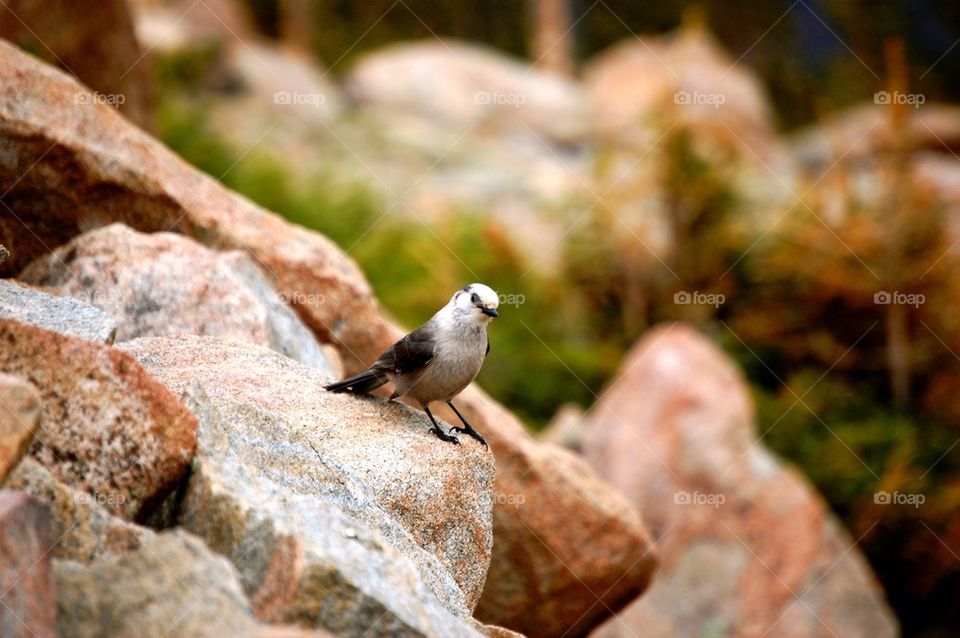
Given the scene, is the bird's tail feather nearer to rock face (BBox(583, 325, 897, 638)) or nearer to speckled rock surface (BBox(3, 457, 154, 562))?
speckled rock surface (BBox(3, 457, 154, 562))

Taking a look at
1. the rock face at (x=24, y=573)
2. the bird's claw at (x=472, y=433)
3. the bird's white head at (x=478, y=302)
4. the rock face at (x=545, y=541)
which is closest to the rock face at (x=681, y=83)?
the rock face at (x=545, y=541)

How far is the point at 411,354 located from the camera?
222 inches

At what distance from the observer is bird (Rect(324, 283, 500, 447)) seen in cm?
561

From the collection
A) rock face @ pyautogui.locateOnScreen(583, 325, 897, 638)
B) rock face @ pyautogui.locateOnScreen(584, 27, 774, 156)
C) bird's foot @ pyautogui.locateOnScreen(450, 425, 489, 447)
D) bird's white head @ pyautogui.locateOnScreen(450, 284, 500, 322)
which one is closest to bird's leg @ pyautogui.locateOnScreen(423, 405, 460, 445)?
bird's foot @ pyautogui.locateOnScreen(450, 425, 489, 447)

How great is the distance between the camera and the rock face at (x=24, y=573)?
311 centimetres

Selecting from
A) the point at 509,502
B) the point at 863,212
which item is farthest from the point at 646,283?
the point at 509,502

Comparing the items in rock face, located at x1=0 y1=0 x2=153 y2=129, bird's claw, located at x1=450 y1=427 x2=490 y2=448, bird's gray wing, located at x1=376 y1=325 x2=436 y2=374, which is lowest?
bird's claw, located at x1=450 y1=427 x2=490 y2=448

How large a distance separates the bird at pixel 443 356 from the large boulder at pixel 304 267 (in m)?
1.28

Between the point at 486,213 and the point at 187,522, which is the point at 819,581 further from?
the point at 486,213

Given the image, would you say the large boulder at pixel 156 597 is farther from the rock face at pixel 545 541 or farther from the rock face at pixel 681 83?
the rock face at pixel 681 83

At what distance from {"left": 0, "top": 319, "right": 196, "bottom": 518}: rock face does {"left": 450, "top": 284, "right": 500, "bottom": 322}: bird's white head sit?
196 cm

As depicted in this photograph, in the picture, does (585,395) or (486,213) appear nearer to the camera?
(585,395)

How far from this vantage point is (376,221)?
14617mm

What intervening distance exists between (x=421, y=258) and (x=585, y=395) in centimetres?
270
